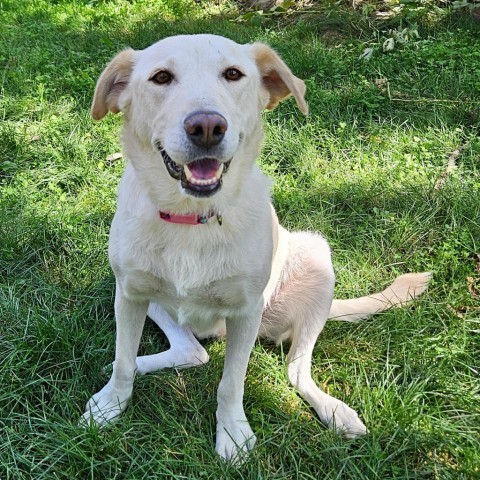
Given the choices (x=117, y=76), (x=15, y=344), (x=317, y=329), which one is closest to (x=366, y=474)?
(x=317, y=329)

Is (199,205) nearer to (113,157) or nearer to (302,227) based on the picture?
(302,227)

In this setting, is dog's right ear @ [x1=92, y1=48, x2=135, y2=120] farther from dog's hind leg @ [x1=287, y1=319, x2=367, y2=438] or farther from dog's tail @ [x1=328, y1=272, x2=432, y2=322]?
dog's tail @ [x1=328, y1=272, x2=432, y2=322]

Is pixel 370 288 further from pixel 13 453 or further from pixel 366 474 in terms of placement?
pixel 13 453

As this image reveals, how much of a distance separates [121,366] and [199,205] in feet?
2.54

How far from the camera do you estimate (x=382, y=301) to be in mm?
2881

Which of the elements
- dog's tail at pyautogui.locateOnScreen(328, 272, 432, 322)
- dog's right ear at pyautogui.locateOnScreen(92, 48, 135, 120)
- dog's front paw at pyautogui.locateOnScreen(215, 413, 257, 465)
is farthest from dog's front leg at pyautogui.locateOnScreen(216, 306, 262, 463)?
dog's right ear at pyautogui.locateOnScreen(92, 48, 135, 120)

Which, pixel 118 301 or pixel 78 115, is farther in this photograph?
pixel 78 115

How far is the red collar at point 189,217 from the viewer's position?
214cm

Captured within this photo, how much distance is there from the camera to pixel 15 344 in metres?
2.60

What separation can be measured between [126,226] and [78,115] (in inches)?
94.9

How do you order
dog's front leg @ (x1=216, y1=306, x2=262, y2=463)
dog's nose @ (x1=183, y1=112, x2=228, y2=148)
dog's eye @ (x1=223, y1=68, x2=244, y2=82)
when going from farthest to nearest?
dog's front leg @ (x1=216, y1=306, x2=262, y2=463) < dog's eye @ (x1=223, y1=68, x2=244, y2=82) < dog's nose @ (x1=183, y1=112, x2=228, y2=148)

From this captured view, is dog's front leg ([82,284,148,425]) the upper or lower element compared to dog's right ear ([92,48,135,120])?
lower

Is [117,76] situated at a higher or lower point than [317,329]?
higher

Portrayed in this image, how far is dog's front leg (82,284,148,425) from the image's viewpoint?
2.32 m
